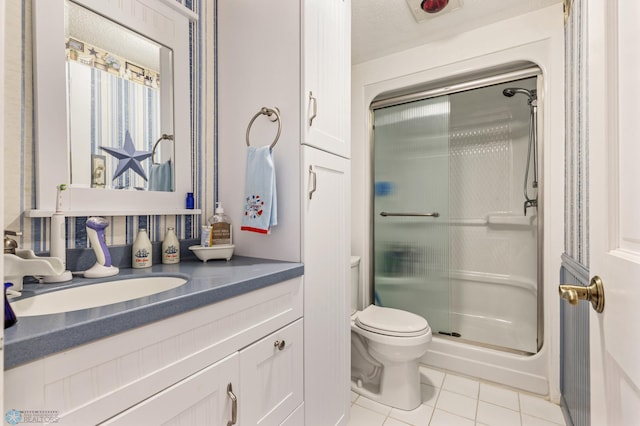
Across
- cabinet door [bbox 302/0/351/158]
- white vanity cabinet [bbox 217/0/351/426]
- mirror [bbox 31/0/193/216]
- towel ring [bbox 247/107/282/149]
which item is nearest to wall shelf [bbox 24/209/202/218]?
mirror [bbox 31/0/193/216]

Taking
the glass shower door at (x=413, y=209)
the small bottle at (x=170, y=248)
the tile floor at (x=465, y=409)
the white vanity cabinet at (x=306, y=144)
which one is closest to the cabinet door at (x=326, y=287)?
the white vanity cabinet at (x=306, y=144)

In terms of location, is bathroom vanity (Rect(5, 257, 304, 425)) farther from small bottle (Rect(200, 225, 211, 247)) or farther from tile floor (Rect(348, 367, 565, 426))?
tile floor (Rect(348, 367, 565, 426))

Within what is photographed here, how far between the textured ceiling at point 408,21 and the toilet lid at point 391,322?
1769 millimetres

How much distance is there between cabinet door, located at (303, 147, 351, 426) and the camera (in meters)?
1.22

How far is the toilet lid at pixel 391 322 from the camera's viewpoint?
5.32 ft

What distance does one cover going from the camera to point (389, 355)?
1.62 metres

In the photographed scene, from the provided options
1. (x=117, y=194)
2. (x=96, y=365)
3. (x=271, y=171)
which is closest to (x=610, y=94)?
(x=271, y=171)

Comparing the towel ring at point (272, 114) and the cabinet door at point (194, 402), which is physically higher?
the towel ring at point (272, 114)

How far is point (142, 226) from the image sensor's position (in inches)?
46.8

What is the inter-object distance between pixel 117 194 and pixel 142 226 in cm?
15

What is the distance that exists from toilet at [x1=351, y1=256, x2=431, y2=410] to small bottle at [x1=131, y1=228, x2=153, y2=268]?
1.18 meters

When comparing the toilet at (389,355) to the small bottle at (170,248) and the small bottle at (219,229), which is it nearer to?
the small bottle at (219,229)

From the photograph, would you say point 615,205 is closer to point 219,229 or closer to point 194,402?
point 194,402

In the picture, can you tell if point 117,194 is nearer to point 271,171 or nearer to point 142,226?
point 142,226
